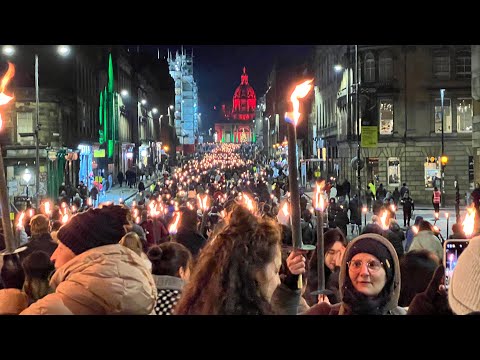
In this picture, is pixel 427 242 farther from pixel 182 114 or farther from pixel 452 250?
pixel 182 114

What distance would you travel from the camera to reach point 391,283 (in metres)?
4.77

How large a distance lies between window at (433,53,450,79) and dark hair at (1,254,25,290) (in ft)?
149

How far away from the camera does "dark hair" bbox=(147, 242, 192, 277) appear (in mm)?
5754

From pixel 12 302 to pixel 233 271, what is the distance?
7.02 ft

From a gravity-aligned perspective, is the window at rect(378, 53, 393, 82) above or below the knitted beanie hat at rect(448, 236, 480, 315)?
above

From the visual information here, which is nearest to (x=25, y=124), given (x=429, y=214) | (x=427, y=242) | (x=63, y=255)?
(x=429, y=214)

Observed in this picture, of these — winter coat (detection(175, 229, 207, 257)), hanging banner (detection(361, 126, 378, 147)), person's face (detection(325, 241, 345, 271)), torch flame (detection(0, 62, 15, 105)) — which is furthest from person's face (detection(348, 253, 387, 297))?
hanging banner (detection(361, 126, 378, 147))

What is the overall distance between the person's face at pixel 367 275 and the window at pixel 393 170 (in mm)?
45957

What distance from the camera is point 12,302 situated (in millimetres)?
5363

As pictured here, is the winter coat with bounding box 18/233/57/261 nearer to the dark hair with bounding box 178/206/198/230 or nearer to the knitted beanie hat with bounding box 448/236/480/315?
the dark hair with bounding box 178/206/198/230

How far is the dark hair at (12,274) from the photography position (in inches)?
263

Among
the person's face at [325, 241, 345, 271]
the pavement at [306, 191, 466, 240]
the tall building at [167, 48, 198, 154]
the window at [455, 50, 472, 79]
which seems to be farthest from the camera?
the tall building at [167, 48, 198, 154]

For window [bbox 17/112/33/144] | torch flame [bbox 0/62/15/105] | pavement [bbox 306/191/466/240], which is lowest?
pavement [bbox 306/191/466/240]

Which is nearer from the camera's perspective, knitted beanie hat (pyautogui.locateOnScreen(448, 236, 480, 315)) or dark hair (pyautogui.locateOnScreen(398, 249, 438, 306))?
knitted beanie hat (pyautogui.locateOnScreen(448, 236, 480, 315))
